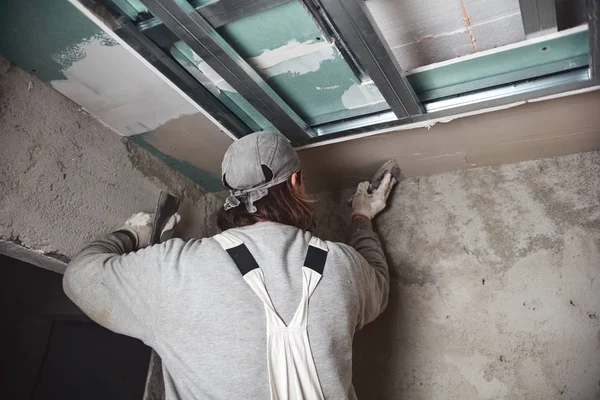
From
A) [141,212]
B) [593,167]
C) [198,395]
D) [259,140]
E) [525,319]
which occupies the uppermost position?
[593,167]

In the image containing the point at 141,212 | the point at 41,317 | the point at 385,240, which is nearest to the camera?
the point at 141,212

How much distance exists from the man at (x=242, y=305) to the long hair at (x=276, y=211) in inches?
2.3

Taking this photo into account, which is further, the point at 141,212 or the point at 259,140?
the point at 141,212

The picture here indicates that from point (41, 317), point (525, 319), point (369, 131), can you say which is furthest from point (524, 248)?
point (41, 317)

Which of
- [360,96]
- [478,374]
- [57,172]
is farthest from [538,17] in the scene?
[57,172]

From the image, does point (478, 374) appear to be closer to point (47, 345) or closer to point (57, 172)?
point (57, 172)

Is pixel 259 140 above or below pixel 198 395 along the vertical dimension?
above

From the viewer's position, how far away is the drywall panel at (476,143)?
152 centimetres

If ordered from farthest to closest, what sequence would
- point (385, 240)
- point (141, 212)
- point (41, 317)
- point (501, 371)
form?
1. point (41, 317)
2. point (385, 240)
3. point (141, 212)
4. point (501, 371)

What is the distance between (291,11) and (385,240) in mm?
1193

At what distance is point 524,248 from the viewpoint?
5.68ft

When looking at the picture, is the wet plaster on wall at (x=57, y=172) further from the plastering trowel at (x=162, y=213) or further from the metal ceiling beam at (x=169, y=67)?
the metal ceiling beam at (x=169, y=67)

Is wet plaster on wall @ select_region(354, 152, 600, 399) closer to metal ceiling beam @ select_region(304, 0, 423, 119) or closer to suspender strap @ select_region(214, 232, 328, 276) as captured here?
metal ceiling beam @ select_region(304, 0, 423, 119)

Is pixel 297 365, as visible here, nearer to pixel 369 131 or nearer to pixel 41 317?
pixel 369 131
